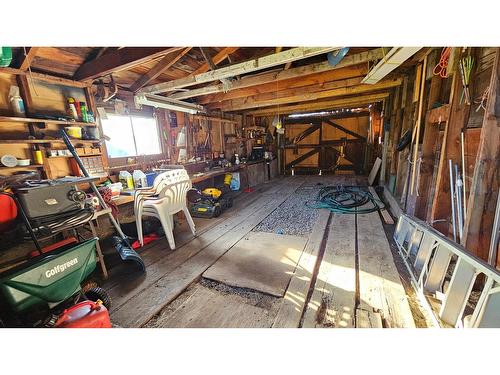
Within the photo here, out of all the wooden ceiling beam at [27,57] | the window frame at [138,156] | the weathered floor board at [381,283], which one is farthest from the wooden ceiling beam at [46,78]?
the weathered floor board at [381,283]

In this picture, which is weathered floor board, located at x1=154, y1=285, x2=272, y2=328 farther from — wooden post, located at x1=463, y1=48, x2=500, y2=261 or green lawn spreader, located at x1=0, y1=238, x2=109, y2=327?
wooden post, located at x1=463, y1=48, x2=500, y2=261

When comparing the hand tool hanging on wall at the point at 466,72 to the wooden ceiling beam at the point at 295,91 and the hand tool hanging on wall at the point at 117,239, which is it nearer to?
the wooden ceiling beam at the point at 295,91

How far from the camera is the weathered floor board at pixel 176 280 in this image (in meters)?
1.56

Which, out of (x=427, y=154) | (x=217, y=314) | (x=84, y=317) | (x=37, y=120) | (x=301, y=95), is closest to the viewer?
(x=84, y=317)

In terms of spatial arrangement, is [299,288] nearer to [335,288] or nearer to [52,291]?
[335,288]

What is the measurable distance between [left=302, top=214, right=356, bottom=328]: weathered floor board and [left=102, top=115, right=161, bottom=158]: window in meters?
3.48

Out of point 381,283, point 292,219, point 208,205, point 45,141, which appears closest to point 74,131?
point 45,141

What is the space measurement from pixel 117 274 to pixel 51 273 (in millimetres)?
992

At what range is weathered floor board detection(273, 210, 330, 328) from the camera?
4.81 ft

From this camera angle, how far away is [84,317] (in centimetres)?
107

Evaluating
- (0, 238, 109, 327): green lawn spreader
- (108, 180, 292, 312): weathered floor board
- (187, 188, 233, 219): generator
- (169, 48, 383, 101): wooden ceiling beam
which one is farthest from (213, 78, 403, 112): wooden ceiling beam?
(0, 238, 109, 327): green lawn spreader

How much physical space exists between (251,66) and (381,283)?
2717 mm
